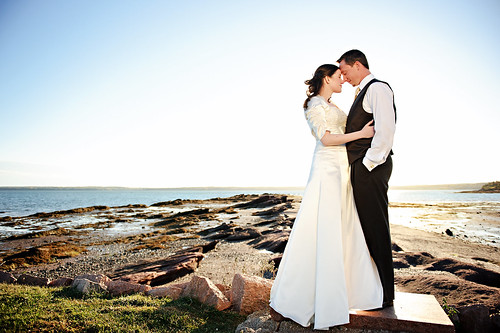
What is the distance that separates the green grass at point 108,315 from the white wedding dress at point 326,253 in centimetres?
105

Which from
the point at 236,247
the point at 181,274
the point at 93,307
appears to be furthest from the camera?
the point at 236,247

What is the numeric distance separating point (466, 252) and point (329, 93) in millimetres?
9352

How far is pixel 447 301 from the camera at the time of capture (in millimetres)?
4254

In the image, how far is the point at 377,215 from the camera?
11.0 feet

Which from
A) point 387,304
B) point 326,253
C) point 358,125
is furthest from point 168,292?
point 358,125

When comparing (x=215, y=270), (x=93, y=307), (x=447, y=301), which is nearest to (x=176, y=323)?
(x=93, y=307)

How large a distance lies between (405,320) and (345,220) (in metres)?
1.13

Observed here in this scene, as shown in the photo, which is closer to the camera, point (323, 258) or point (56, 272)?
point (323, 258)

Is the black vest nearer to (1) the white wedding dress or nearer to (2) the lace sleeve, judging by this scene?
(1) the white wedding dress

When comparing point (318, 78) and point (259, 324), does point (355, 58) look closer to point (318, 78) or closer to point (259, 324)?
point (318, 78)

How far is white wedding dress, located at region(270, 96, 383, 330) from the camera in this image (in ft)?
10.5

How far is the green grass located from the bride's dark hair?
2.98m

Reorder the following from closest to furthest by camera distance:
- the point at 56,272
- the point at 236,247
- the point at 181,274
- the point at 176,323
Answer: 1. the point at 176,323
2. the point at 181,274
3. the point at 56,272
4. the point at 236,247

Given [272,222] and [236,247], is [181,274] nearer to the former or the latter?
[236,247]
